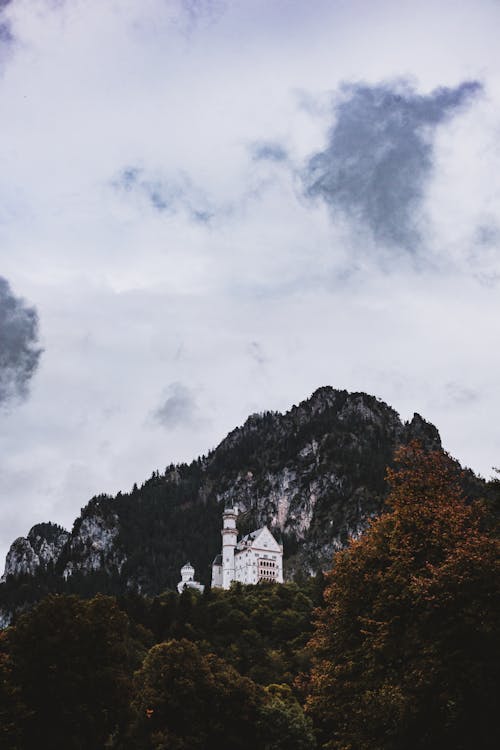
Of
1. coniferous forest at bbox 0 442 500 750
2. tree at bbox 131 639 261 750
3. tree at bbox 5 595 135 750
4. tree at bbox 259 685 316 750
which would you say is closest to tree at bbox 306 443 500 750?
coniferous forest at bbox 0 442 500 750

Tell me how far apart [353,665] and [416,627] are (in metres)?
4.51

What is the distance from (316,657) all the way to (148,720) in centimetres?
2226

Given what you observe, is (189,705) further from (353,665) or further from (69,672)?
(353,665)

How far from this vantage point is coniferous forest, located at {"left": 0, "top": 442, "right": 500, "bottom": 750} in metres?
28.1

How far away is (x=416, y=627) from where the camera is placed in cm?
2986

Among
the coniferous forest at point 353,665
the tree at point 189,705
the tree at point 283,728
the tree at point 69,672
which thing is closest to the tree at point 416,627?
the coniferous forest at point 353,665

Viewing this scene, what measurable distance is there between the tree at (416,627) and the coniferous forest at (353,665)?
6cm

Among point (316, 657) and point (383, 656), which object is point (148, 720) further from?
point (383, 656)

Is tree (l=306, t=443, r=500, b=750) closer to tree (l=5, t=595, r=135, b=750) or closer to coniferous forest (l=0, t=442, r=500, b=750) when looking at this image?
coniferous forest (l=0, t=442, r=500, b=750)

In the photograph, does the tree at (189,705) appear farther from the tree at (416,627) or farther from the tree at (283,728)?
the tree at (416,627)

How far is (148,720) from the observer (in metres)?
54.4

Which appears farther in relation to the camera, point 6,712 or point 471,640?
point 6,712

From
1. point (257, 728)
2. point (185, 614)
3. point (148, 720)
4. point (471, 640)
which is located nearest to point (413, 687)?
point (471, 640)

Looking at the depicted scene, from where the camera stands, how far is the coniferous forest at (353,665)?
28109mm
